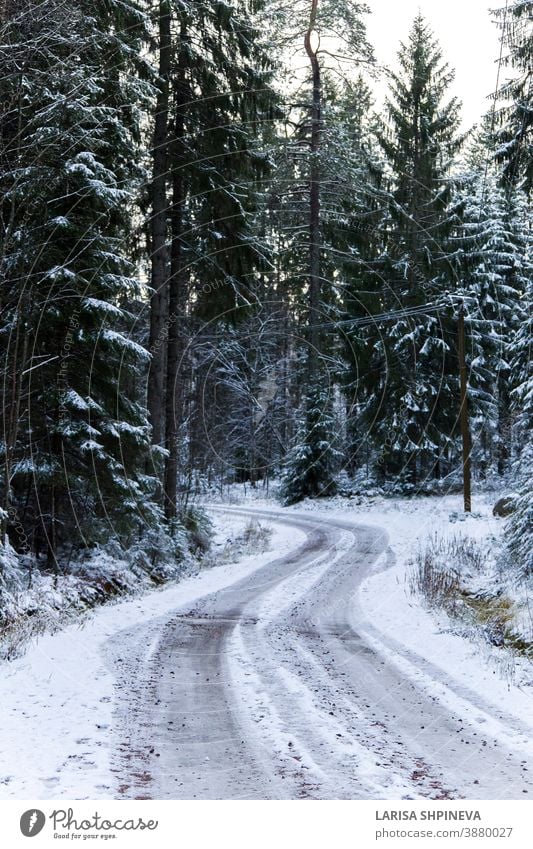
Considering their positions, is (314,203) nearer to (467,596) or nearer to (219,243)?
(219,243)

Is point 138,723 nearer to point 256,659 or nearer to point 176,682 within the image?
point 176,682

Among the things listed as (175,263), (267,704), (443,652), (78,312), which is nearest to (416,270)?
(175,263)

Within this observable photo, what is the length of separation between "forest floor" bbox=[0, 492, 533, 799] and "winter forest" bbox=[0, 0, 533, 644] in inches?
69.1

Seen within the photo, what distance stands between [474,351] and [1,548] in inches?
743

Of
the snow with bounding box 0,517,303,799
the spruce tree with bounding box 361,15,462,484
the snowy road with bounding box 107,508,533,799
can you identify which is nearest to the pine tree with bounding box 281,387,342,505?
the spruce tree with bounding box 361,15,462,484

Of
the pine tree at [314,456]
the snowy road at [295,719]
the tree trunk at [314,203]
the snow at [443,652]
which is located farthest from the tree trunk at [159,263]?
the pine tree at [314,456]

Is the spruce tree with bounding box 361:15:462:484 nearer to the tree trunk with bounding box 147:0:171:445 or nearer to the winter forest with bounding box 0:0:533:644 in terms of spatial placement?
the winter forest with bounding box 0:0:533:644

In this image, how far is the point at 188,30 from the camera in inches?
562

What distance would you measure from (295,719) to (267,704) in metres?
0.43

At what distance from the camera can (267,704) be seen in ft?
17.0

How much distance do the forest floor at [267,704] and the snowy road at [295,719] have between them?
2 cm

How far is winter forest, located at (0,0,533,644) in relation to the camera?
9.46 m

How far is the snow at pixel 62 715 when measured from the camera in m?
3.56
